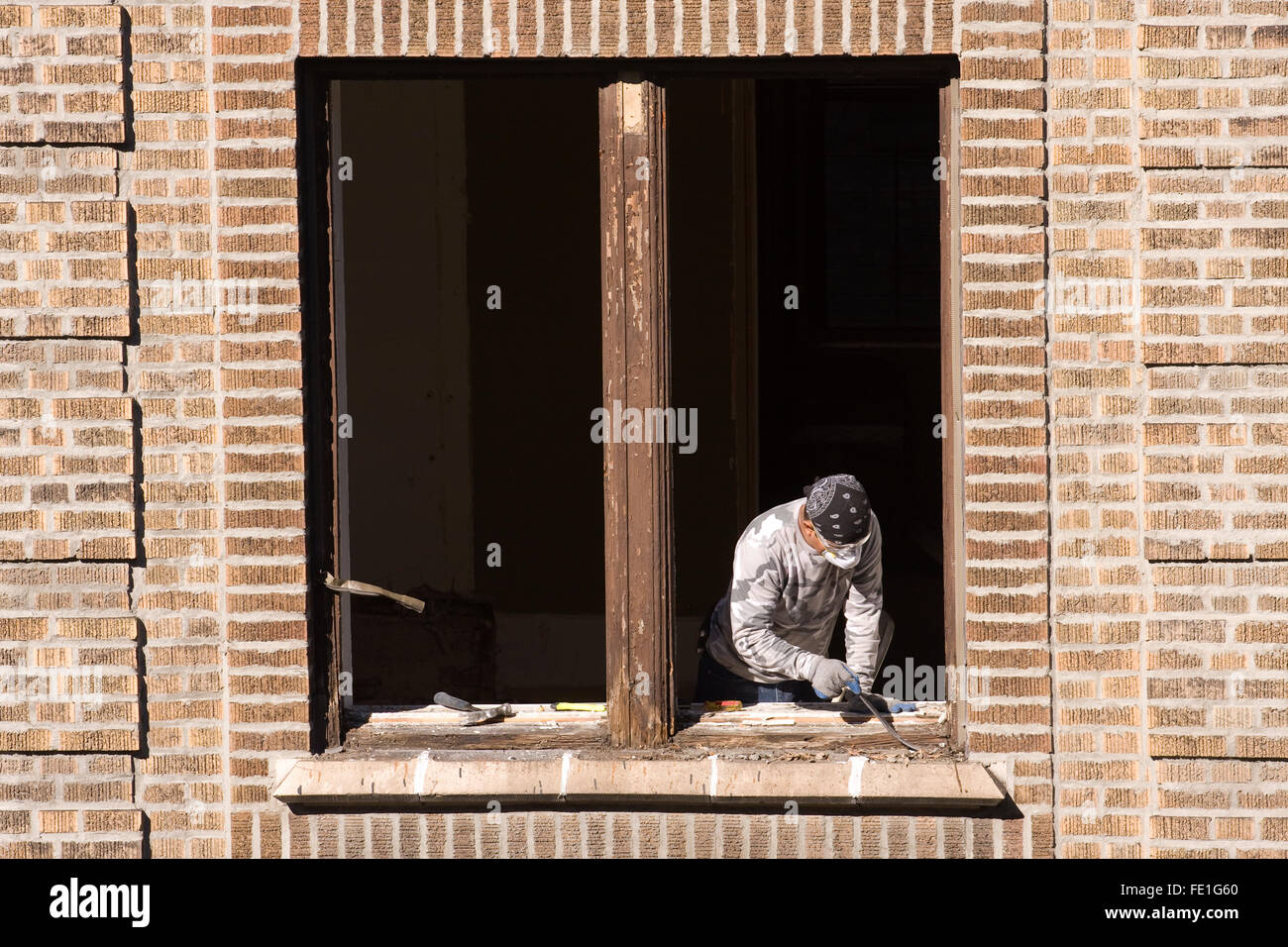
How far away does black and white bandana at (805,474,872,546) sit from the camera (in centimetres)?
494

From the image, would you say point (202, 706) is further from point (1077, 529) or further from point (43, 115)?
point (1077, 529)

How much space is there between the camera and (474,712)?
475 cm

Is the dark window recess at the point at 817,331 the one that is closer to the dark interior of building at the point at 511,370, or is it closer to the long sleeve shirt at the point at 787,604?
the dark interior of building at the point at 511,370

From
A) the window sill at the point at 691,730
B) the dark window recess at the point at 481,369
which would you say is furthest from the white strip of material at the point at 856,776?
the dark window recess at the point at 481,369

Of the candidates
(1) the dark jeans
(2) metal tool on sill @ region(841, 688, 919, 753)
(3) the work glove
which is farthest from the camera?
(1) the dark jeans

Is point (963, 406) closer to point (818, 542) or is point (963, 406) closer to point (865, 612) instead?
point (818, 542)

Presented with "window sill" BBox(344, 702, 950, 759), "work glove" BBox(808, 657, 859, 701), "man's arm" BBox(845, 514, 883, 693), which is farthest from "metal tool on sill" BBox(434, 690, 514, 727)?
"man's arm" BBox(845, 514, 883, 693)

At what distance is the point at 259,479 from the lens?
4.38 m

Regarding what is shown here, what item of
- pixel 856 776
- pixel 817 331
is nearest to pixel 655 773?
pixel 856 776

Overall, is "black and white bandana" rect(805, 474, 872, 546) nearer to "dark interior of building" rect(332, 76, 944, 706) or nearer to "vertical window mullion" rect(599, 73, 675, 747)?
"vertical window mullion" rect(599, 73, 675, 747)

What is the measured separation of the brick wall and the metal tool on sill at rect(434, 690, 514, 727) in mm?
388

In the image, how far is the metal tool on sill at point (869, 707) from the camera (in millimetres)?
4516

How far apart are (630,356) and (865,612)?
152cm

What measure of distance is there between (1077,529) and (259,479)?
2512 millimetres
